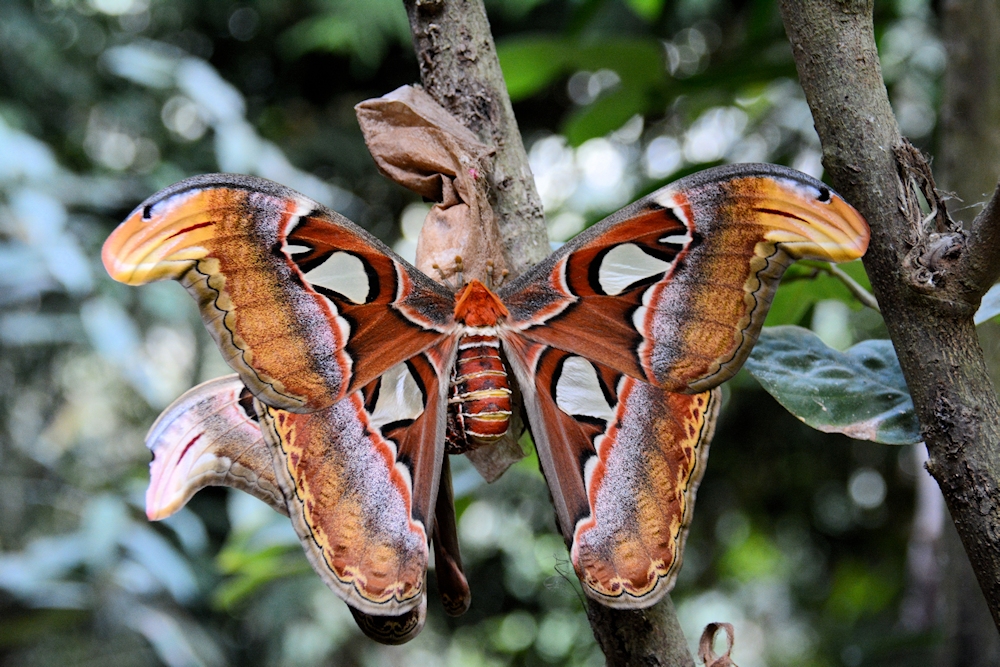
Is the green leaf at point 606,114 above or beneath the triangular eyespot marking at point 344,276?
beneath

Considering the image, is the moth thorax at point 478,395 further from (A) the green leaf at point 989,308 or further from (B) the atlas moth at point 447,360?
(A) the green leaf at point 989,308

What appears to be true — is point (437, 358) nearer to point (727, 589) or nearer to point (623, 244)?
point (623, 244)

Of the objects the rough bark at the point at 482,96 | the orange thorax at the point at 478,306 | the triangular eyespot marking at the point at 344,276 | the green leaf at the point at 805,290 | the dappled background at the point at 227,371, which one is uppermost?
the rough bark at the point at 482,96

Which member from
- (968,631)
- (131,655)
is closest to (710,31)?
(968,631)

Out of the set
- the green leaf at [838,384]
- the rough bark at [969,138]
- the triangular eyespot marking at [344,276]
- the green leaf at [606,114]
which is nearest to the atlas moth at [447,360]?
the triangular eyespot marking at [344,276]

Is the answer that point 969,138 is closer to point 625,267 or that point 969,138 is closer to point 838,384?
point 838,384
